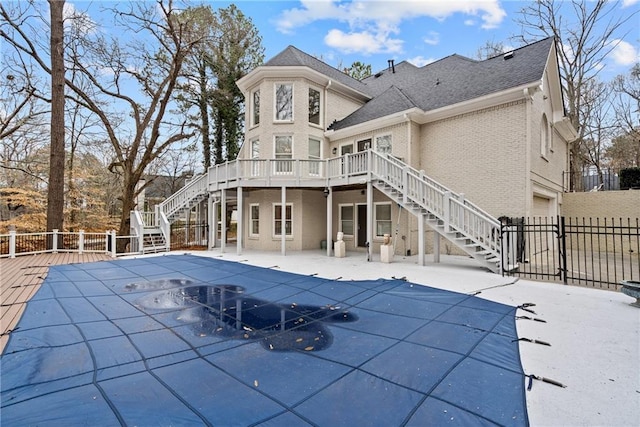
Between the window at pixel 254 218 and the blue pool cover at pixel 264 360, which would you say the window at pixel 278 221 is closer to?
the window at pixel 254 218

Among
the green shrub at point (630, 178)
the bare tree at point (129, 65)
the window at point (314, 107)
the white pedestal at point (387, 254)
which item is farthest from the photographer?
the bare tree at point (129, 65)

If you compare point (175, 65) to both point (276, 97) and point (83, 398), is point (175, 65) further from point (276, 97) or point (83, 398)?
point (83, 398)

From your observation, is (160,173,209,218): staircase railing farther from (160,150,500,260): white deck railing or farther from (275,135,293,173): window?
(275,135,293,173): window

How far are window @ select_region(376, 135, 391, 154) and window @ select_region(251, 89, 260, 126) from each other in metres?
6.10

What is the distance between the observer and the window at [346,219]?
1364 centimetres

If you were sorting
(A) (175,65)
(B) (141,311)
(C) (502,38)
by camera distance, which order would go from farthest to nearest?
(C) (502,38)
(A) (175,65)
(B) (141,311)

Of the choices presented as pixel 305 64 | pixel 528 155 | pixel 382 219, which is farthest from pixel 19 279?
pixel 528 155

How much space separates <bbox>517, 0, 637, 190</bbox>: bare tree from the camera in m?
17.7

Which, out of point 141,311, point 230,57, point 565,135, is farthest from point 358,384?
point 230,57

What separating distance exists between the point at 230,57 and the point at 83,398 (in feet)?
70.3

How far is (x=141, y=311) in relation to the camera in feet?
16.9

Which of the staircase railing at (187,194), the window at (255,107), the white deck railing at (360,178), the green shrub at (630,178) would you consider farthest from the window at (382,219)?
the green shrub at (630,178)

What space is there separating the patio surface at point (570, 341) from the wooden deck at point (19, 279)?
0.11m

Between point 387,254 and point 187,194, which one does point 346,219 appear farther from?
point 187,194
